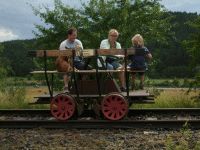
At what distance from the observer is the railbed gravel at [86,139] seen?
7.47 m

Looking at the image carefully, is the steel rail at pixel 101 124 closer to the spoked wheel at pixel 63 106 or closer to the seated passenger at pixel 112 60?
the spoked wheel at pixel 63 106

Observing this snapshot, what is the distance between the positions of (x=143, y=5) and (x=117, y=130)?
11448mm

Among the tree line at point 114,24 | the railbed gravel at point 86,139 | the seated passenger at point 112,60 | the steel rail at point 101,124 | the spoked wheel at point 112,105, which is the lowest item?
the railbed gravel at point 86,139

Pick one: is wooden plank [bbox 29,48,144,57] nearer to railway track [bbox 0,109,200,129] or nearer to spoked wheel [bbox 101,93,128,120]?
spoked wheel [bbox 101,93,128,120]

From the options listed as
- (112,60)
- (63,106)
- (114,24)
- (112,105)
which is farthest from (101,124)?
(114,24)

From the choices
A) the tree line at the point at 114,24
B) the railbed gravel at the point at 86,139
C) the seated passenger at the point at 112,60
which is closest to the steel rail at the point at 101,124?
the railbed gravel at the point at 86,139

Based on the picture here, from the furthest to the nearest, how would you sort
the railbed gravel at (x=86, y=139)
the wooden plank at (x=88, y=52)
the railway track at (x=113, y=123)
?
the wooden plank at (x=88, y=52) < the railway track at (x=113, y=123) < the railbed gravel at (x=86, y=139)

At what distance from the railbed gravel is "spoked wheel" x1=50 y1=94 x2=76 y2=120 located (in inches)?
34.1

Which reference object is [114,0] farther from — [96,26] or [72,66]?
[72,66]

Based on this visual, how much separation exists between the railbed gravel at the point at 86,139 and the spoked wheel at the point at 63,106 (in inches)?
34.1

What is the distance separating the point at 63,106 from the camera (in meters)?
10.1

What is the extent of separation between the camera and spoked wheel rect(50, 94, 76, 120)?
10.1 m

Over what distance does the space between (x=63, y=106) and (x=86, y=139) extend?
2.19 meters

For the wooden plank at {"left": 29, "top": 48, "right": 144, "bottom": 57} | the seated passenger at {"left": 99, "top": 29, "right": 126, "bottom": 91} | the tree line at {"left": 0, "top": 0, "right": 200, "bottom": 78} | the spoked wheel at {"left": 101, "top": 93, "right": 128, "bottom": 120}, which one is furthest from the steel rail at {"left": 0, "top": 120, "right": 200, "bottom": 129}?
the tree line at {"left": 0, "top": 0, "right": 200, "bottom": 78}
